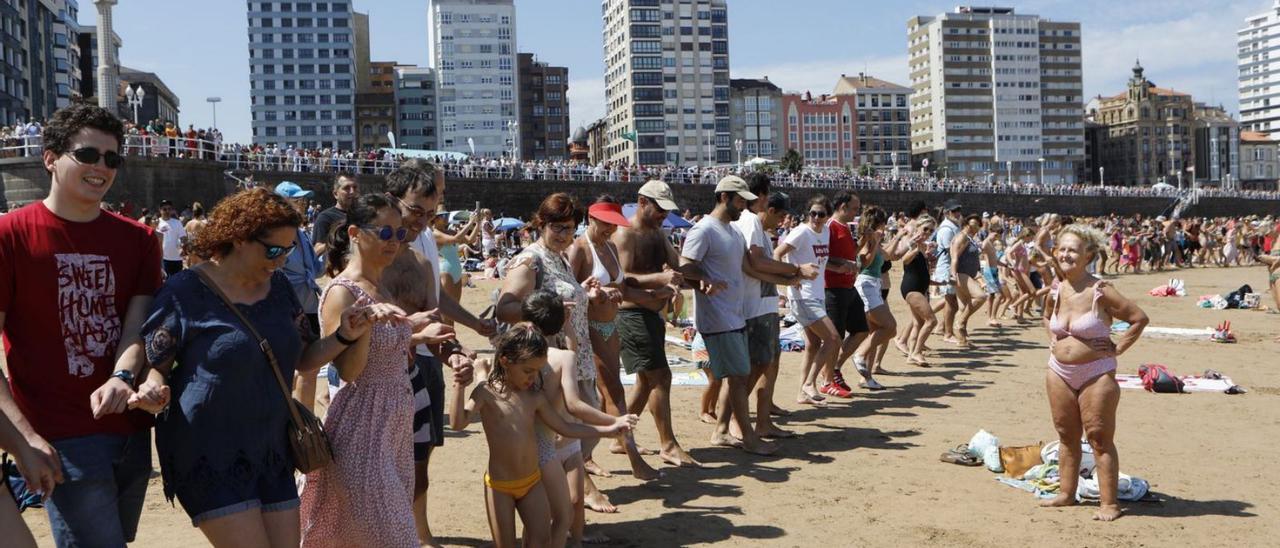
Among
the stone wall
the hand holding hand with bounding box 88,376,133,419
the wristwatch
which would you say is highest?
the stone wall

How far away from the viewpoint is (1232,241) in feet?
116

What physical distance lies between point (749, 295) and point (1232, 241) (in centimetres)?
3287

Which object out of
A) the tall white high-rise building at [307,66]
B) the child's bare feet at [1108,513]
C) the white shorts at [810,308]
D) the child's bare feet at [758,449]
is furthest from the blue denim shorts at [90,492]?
the tall white high-rise building at [307,66]

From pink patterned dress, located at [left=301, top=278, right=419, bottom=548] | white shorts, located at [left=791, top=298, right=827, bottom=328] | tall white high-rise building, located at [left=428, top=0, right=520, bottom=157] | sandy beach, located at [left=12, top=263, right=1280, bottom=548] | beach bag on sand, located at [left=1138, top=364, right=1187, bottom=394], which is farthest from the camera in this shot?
tall white high-rise building, located at [left=428, top=0, right=520, bottom=157]

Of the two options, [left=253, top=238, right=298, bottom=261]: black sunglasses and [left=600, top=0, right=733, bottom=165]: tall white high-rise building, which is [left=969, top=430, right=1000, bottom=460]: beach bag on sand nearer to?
[left=253, top=238, right=298, bottom=261]: black sunglasses

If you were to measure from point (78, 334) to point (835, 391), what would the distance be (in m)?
7.30

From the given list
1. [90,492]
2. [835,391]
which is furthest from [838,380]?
[90,492]

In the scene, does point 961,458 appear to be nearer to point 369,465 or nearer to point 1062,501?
point 1062,501

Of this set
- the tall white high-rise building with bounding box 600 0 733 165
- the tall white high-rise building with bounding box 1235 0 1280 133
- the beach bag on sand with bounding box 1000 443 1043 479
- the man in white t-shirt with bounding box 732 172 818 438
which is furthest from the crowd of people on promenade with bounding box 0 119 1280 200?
the tall white high-rise building with bounding box 1235 0 1280 133

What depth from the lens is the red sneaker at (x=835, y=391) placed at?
31.7ft

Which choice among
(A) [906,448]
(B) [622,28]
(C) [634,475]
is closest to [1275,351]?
(A) [906,448]

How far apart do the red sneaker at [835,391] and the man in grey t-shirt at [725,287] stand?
7.99 feet

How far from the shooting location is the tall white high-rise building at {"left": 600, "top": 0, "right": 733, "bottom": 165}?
114 metres

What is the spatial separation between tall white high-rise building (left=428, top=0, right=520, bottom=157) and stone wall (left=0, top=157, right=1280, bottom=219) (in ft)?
191
